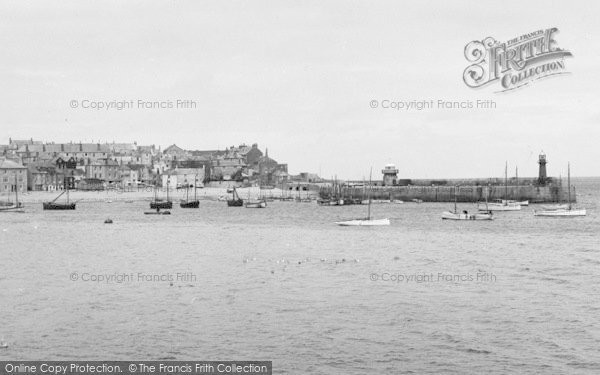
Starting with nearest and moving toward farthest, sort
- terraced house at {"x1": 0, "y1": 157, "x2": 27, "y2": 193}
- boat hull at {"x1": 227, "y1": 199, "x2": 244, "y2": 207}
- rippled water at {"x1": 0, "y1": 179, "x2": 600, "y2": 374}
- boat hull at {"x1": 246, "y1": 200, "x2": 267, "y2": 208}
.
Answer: rippled water at {"x1": 0, "y1": 179, "x2": 600, "y2": 374}
boat hull at {"x1": 246, "y1": 200, "x2": 267, "y2": 208}
boat hull at {"x1": 227, "y1": 199, "x2": 244, "y2": 207}
terraced house at {"x1": 0, "y1": 157, "x2": 27, "y2": 193}

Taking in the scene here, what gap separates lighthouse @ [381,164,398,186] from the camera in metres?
163

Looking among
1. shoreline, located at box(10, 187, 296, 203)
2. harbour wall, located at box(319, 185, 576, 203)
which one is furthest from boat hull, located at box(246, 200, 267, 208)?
shoreline, located at box(10, 187, 296, 203)

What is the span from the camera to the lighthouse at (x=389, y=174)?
534 feet

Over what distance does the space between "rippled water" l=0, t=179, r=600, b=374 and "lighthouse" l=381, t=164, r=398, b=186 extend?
101m

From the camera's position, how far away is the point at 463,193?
486 feet

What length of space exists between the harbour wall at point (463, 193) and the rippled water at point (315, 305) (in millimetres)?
80243

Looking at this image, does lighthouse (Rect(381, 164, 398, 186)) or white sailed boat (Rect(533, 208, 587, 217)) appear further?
lighthouse (Rect(381, 164, 398, 186))

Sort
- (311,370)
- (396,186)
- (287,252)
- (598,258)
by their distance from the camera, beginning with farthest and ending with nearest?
1. (396,186)
2. (287,252)
3. (598,258)
4. (311,370)

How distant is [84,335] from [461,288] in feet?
58.8

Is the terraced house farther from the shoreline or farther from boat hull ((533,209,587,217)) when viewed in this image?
boat hull ((533,209,587,217))

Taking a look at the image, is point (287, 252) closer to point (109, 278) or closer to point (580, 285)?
point (109, 278)

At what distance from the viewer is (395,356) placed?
78.5ft

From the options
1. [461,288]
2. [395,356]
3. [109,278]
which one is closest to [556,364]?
[395,356]

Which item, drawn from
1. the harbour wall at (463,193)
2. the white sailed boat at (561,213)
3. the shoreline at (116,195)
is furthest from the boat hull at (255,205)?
the white sailed boat at (561,213)
